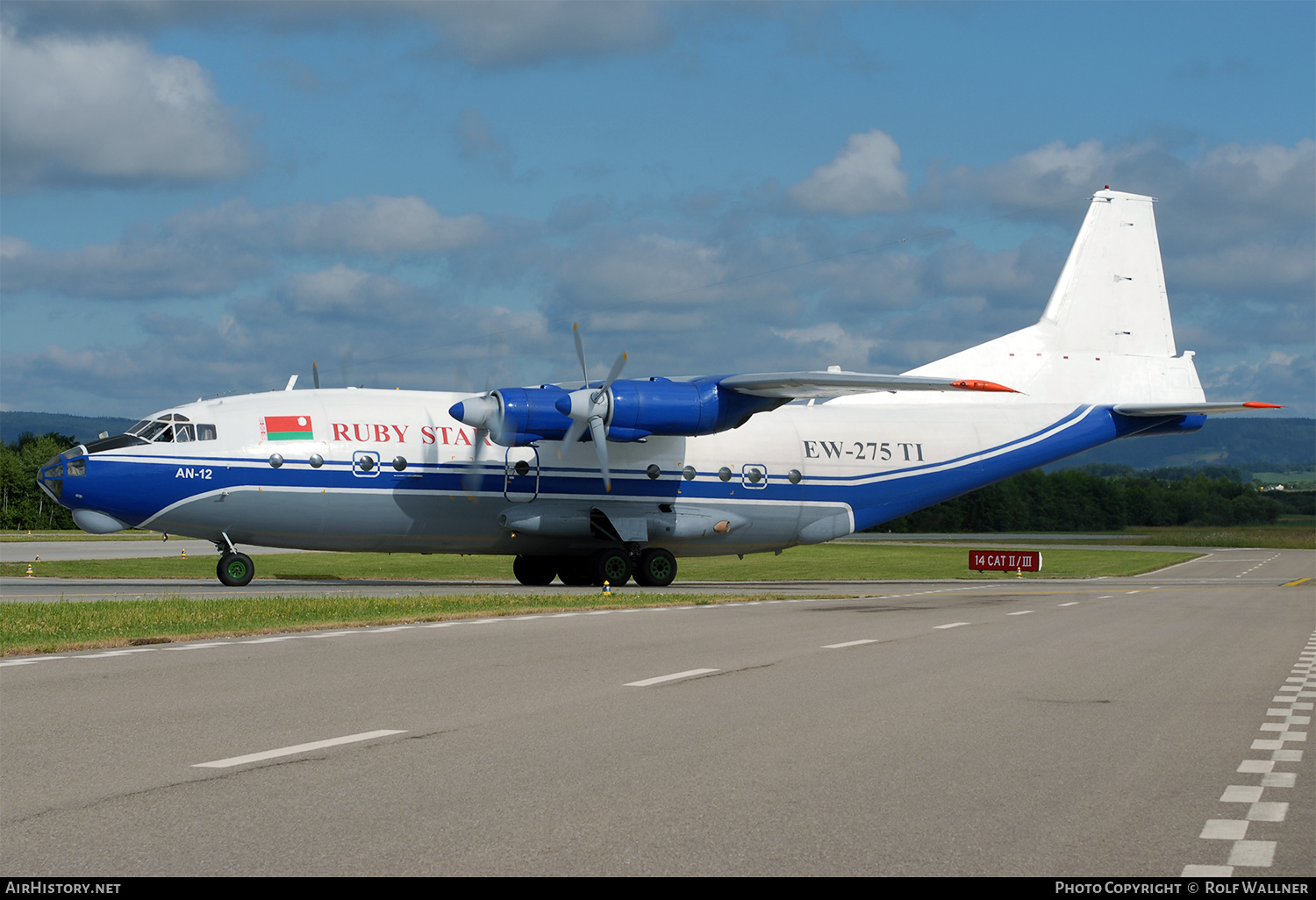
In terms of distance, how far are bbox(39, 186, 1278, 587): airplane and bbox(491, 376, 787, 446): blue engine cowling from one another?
0.17 feet

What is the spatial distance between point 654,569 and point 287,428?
10.6 m

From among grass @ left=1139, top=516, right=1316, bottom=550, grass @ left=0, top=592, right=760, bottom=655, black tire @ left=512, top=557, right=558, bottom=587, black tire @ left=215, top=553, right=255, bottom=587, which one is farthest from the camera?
grass @ left=1139, top=516, right=1316, bottom=550

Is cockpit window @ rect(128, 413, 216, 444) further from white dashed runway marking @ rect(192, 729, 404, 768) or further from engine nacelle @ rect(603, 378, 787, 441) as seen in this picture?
white dashed runway marking @ rect(192, 729, 404, 768)

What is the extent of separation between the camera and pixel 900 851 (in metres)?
6.02

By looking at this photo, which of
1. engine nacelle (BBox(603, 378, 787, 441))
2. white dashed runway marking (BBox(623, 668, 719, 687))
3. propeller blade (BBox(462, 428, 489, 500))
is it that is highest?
engine nacelle (BBox(603, 378, 787, 441))

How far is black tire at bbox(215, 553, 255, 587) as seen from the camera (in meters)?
30.5

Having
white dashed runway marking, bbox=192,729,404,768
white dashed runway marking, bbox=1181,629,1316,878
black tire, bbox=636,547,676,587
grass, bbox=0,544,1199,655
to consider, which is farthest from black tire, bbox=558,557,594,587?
white dashed runway marking, bbox=192,729,404,768

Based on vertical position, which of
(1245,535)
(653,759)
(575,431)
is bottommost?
(1245,535)

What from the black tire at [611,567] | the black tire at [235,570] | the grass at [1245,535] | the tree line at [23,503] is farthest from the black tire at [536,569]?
the tree line at [23,503]

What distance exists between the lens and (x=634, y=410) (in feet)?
103

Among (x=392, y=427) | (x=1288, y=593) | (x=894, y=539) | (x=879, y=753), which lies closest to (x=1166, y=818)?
(x=879, y=753)

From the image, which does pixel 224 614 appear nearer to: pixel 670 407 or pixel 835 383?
pixel 670 407

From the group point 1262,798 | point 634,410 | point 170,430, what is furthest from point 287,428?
point 1262,798

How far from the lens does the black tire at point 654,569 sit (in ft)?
113
